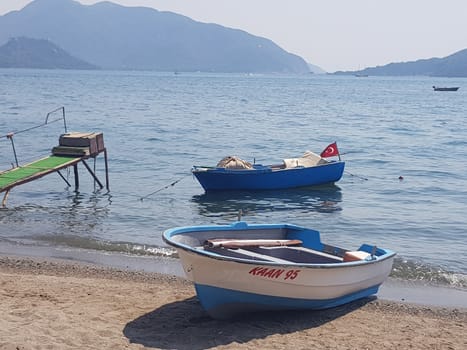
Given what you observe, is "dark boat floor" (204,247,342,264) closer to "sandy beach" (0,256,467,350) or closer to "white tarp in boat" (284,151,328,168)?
"sandy beach" (0,256,467,350)

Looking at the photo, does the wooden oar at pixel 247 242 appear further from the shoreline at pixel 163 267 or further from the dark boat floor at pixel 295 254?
the shoreline at pixel 163 267

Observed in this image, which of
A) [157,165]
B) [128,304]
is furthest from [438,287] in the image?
[157,165]

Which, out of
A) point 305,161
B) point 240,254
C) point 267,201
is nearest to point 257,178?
point 267,201

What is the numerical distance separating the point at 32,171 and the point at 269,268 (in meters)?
12.2

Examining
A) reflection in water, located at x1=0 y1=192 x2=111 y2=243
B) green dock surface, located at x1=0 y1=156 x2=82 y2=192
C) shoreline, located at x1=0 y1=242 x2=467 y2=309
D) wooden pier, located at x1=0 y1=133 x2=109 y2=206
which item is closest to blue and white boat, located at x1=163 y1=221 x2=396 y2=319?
shoreline, located at x1=0 y1=242 x2=467 y2=309

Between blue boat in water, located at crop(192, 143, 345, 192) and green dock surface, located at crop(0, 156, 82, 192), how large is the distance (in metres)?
4.98

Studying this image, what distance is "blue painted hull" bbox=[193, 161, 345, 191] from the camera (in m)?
24.6

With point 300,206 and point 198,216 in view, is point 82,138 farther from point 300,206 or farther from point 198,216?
point 300,206

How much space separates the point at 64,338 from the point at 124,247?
23.9 ft

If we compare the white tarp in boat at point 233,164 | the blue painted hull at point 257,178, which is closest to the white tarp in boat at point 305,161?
the blue painted hull at point 257,178

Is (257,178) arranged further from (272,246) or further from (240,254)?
(240,254)

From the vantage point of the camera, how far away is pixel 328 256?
12398 millimetres

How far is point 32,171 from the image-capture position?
20.8 metres

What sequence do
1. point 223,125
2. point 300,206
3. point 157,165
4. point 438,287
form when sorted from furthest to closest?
point 223,125
point 157,165
point 300,206
point 438,287
